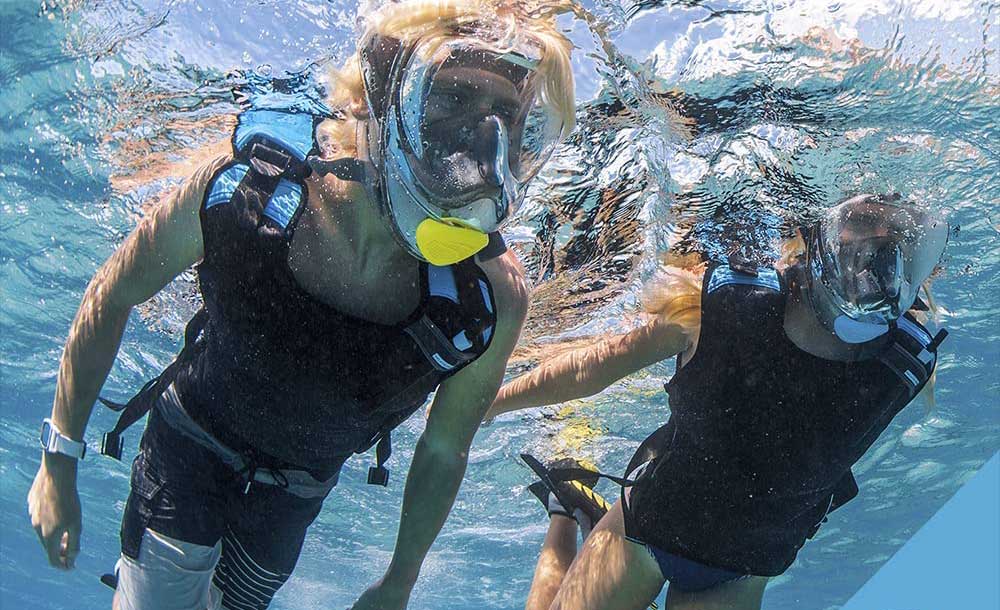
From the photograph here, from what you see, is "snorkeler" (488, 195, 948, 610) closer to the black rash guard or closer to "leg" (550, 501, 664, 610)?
"leg" (550, 501, 664, 610)

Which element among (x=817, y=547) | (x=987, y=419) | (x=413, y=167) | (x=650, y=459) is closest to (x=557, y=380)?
(x=650, y=459)

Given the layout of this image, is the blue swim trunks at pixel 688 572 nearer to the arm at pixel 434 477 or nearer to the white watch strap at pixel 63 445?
the arm at pixel 434 477

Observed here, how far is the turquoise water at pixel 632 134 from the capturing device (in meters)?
5.22

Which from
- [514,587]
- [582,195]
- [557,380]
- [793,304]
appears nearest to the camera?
[793,304]

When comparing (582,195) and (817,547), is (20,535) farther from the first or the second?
(582,195)

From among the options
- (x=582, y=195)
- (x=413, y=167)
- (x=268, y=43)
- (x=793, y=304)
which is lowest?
(x=793, y=304)

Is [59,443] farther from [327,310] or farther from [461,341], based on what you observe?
[461,341]

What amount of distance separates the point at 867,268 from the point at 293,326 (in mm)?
3560

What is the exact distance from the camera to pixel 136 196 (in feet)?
28.4

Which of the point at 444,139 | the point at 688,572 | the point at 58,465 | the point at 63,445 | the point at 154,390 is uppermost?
the point at 444,139

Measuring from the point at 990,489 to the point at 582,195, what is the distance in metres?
60.0

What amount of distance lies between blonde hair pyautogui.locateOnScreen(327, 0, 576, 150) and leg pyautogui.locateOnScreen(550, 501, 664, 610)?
10.5 ft

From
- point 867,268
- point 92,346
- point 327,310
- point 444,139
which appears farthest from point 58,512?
point 867,268

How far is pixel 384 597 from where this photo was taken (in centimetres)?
410
